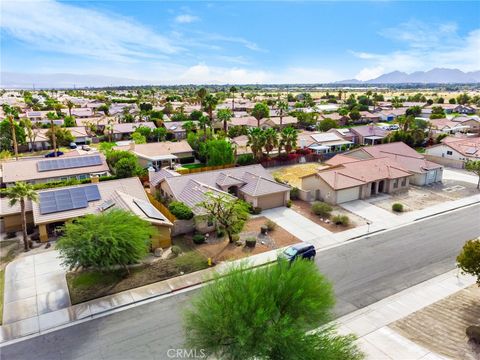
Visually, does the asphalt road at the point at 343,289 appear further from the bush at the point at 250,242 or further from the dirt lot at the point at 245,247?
the bush at the point at 250,242

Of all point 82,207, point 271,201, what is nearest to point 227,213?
point 271,201

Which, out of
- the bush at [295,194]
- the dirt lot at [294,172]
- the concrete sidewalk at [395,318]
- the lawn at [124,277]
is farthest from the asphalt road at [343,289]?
the dirt lot at [294,172]

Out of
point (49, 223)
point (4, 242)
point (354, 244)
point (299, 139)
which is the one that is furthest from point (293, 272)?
point (299, 139)

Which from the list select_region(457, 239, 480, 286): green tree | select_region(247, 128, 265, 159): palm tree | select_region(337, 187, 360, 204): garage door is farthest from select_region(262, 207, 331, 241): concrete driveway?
→ select_region(247, 128, 265, 159): palm tree

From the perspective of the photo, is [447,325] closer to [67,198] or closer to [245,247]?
[245,247]

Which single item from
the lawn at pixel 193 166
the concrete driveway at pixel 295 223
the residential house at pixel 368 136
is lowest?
the concrete driveway at pixel 295 223

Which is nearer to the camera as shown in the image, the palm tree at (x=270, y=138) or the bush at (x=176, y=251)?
the bush at (x=176, y=251)

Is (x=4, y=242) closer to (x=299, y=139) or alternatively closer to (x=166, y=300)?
(x=166, y=300)
